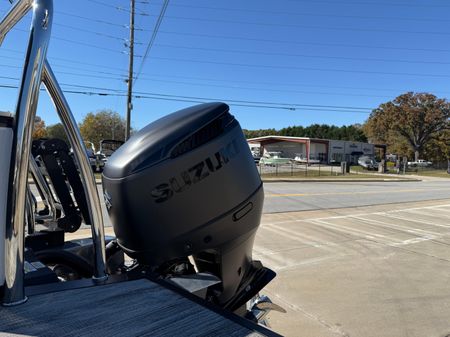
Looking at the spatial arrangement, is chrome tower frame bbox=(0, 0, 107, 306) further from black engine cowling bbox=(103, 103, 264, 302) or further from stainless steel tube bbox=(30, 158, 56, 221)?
stainless steel tube bbox=(30, 158, 56, 221)

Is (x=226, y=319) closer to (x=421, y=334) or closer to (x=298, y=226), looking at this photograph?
(x=421, y=334)

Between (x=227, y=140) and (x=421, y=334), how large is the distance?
253cm

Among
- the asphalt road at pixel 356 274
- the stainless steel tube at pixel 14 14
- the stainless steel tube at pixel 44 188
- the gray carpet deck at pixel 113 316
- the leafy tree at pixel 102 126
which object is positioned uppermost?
the leafy tree at pixel 102 126

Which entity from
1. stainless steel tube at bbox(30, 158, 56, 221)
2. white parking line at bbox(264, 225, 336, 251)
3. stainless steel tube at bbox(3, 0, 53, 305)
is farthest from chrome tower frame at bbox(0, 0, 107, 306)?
white parking line at bbox(264, 225, 336, 251)

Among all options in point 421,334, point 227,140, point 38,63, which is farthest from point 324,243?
point 38,63

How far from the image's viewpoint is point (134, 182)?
188 centimetres

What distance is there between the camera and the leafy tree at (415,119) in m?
64.1

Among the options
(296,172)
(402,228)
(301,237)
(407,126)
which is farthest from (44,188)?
(407,126)

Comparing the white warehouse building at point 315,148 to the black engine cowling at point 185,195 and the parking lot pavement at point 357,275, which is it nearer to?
the parking lot pavement at point 357,275

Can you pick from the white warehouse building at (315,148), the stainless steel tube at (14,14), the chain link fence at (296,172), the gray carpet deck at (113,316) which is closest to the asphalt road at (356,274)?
the gray carpet deck at (113,316)

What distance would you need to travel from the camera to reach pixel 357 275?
489 centimetres

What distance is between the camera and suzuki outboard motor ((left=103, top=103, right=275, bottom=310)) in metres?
1.89

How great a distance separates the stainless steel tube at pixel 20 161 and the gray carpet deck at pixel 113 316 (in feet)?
0.34

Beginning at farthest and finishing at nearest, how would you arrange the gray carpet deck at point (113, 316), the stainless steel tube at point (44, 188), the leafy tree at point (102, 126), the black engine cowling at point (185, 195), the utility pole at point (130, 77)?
the leafy tree at point (102, 126)
the utility pole at point (130, 77)
the stainless steel tube at point (44, 188)
the black engine cowling at point (185, 195)
the gray carpet deck at point (113, 316)
